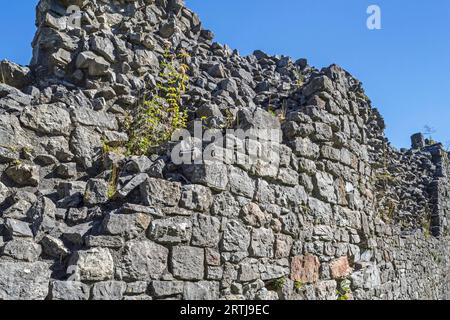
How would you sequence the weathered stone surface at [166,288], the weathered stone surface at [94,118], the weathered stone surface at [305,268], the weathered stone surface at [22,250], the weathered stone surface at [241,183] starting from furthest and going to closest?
the weathered stone surface at [305,268], the weathered stone surface at [94,118], the weathered stone surface at [241,183], the weathered stone surface at [166,288], the weathered stone surface at [22,250]

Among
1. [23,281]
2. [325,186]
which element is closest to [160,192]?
[23,281]

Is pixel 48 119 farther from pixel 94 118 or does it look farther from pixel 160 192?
pixel 160 192

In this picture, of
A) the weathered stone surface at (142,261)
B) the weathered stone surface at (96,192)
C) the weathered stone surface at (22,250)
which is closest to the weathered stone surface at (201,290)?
the weathered stone surface at (142,261)

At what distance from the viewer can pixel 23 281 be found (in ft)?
8.07

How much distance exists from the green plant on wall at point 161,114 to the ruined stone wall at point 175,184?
122mm

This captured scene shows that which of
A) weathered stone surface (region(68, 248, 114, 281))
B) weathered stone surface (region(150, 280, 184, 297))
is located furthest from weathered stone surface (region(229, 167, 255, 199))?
weathered stone surface (region(68, 248, 114, 281))

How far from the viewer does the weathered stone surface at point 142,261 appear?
2.82 metres

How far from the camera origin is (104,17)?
5.17m

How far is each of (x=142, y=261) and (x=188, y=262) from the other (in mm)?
393

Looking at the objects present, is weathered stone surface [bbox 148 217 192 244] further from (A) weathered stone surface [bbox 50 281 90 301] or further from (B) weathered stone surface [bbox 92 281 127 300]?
(A) weathered stone surface [bbox 50 281 90 301]

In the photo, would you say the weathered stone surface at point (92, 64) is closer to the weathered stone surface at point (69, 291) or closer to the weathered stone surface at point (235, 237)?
the weathered stone surface at point (235, 237)

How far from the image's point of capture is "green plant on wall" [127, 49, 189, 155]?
4.09 metres
